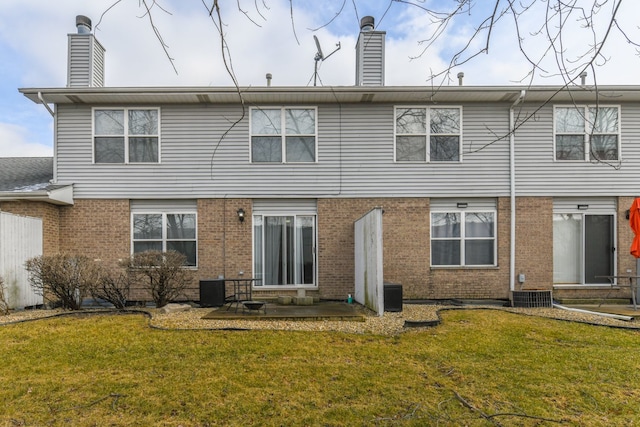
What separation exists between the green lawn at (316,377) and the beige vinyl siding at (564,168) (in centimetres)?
407

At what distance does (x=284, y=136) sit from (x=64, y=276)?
18.5 feet

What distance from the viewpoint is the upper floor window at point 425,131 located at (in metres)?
9.30

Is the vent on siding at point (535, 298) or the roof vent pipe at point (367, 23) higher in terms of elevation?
the roof vent pipe at point (367, 23)

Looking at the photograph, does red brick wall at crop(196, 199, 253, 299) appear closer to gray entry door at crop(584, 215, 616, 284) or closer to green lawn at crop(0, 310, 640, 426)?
green lawn at crop(0, 310, 640, 426)

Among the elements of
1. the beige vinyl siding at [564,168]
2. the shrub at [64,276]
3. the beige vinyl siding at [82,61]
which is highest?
the beige vinyl siding at [82,61]

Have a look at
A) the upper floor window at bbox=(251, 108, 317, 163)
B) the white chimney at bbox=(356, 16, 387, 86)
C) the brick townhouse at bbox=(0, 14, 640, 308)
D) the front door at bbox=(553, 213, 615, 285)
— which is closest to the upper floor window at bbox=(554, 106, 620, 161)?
the brick townhouse at bbox=(0, 14, 640, 308)

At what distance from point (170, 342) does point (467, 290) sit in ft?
23.0

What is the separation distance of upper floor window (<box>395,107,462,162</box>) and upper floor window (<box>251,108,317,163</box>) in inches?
87.4

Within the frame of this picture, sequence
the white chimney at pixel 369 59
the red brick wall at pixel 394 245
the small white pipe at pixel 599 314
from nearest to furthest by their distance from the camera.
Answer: the small white pipe at pixel 599 314 → the red brick wall at pixel 394 245 → the white chimney at pixel 369 59

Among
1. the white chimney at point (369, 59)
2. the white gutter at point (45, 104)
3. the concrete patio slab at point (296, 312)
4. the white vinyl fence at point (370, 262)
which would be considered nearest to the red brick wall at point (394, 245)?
the white vinyl fence at point (370, 262)

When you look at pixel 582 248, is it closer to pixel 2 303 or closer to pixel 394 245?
pixel 394 245

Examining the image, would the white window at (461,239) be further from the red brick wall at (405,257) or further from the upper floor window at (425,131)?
the upper floor window at (425,131)

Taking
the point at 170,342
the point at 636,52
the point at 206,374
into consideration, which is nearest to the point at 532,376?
the point at 636,52

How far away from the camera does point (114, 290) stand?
7992mm
